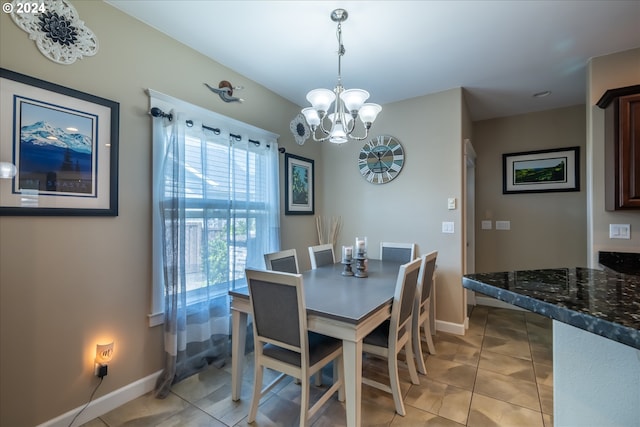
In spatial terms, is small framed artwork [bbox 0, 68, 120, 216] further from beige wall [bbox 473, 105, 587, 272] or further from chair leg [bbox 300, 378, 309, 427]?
beige wall [bbox 473, 105, 587, 272]

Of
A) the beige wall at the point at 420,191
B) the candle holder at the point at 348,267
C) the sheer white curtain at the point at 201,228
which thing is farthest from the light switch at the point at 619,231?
the sheer white curtain at the point at 201,228

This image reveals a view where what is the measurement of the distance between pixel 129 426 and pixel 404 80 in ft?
11.4

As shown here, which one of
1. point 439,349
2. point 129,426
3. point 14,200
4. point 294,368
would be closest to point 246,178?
point 14,200

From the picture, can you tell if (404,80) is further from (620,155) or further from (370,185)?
(620,155)

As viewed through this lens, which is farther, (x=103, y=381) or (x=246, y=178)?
(x=246, y=178)

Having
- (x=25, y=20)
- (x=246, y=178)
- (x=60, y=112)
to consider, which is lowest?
(x=246, y=178)

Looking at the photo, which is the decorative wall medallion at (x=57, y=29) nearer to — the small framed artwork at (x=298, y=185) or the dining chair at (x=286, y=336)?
the dining chair at (x=286, y=336)

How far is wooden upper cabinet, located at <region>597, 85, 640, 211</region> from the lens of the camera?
208 cm

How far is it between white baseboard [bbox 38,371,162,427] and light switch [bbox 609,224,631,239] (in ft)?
12.2

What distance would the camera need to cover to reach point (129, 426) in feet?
5.57

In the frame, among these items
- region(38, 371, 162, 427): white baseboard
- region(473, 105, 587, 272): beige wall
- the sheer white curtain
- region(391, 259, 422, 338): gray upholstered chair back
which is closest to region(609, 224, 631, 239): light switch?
region(473, 105, 587, 272): beige wall

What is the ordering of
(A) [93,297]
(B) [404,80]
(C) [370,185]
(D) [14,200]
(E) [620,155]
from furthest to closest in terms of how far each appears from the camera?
(C) [370,185], (B) [404,80], (E) [620,155], (A) [93,297], (D) [14,200]

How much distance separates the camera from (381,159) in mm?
3516

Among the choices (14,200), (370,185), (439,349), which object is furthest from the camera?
(370,185)
